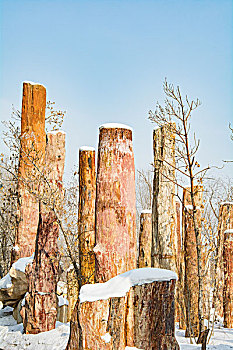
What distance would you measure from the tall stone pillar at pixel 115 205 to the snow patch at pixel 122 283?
0.96ft

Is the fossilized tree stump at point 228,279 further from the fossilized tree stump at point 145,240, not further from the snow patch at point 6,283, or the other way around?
the snow patch at point 6,283

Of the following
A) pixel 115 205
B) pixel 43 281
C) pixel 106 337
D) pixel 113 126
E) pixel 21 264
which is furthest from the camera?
pixel 21 264

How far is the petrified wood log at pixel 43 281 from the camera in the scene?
5816 millimetres

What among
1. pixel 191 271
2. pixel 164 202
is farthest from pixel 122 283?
pixel 191 271

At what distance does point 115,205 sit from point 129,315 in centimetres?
116

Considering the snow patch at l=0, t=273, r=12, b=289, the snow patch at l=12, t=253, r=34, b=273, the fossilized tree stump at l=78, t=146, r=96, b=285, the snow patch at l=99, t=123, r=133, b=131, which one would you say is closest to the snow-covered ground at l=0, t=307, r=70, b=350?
the snow patch at l=0, t=273, r=12, b=289

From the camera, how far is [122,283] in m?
3.76

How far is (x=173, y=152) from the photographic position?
22.3 ft

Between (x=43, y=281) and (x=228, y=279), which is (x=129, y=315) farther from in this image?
(x=228, y=279)

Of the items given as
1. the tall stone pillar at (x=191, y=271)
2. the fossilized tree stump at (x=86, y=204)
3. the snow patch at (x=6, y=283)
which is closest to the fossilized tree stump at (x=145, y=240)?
the tall stone pillar at (x=191, y=271)

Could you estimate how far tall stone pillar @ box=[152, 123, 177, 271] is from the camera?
6.55 metres

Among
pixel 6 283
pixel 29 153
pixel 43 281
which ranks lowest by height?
pixel 6 283

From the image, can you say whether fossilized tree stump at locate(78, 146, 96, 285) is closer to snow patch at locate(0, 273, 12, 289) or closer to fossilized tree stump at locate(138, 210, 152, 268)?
snow patch at locate(0, 273, 12, 289)

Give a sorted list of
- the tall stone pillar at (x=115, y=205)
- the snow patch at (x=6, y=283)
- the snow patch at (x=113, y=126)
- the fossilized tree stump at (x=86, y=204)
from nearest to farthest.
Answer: the tall stone pillar at (x=115, y=205) < the snow patch at (x=113, y=126) < the fossilized tree stump at (x=86, y=204) < the snow patch at (x=6, y=283)
